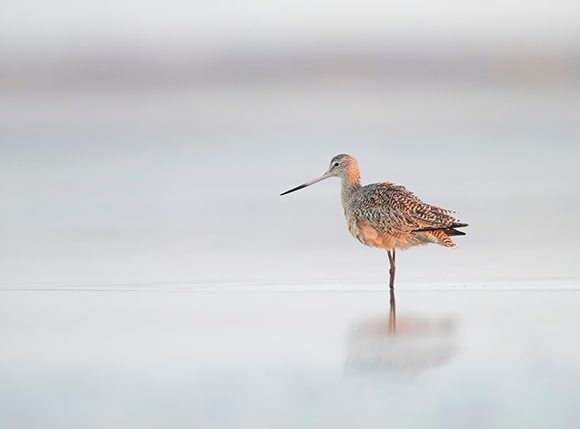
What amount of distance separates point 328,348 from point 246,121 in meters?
15.3

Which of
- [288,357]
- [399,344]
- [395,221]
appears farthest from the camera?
[395,221]

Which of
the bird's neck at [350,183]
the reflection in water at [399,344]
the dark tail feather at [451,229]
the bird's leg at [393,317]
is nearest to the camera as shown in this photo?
the reflection in water at [399,344]

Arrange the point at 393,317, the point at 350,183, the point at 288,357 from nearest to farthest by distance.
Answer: the point at 288,357 → the point at 393,317 → the point at 350,183

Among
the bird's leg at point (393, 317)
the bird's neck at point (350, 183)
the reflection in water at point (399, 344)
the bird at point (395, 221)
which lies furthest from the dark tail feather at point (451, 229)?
the reflection in water at point (399, 344)

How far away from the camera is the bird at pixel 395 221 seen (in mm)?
8859

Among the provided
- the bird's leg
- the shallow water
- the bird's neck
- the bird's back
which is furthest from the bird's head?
the bird's leg

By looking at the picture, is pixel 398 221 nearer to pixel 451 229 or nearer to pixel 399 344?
pixel 451 229

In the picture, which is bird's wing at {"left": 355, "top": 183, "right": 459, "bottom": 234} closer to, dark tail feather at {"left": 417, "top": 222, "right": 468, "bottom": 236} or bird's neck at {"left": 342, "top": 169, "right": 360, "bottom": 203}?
dark tail feather at {"left": 417, "top": 222, "right": 468, "bottom": 236}

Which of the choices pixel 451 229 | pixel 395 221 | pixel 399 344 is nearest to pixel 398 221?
pixel 395 221

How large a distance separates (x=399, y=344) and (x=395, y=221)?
221cm

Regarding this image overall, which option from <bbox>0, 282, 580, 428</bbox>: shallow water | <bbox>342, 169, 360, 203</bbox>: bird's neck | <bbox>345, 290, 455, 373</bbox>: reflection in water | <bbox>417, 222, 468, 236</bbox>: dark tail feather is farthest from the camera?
<bbox>342, 169, 360, 203</bbox>: bird's neck

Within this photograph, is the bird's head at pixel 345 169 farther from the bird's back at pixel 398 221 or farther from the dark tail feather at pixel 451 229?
the dark tail feather at pixel 451 229

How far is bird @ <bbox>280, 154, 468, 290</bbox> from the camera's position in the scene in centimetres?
886

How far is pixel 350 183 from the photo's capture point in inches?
380
